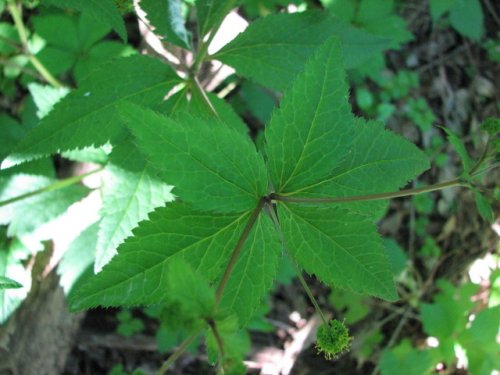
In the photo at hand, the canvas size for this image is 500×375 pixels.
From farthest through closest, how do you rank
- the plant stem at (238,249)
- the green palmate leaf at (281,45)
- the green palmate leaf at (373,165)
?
the green palmate leaf at (281,45), the green palmate leaf at (373,165), the plant stem at (238,249)

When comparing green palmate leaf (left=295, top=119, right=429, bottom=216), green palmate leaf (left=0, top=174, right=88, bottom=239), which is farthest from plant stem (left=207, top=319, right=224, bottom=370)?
green palmate leaf (left=0, top=174, right=88, bottom=239)

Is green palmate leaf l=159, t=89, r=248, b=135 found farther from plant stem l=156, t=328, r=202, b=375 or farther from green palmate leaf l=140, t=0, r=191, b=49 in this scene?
plant stem l=156, t=328, r=202, b=375

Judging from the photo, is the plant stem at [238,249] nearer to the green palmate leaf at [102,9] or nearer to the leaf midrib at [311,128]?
the leaf midrib at [311,128]

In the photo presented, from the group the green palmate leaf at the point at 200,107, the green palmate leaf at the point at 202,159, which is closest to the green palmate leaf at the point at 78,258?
the green palmate leaf at the point at 200,107

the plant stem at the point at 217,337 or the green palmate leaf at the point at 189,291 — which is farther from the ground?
the green palmate leaf at the point at 189,291

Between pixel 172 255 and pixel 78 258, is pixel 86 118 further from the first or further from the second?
pixel 78 258

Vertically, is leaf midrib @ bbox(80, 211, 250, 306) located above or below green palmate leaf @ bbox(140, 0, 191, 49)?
below

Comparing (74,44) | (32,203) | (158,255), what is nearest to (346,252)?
(158,255)
